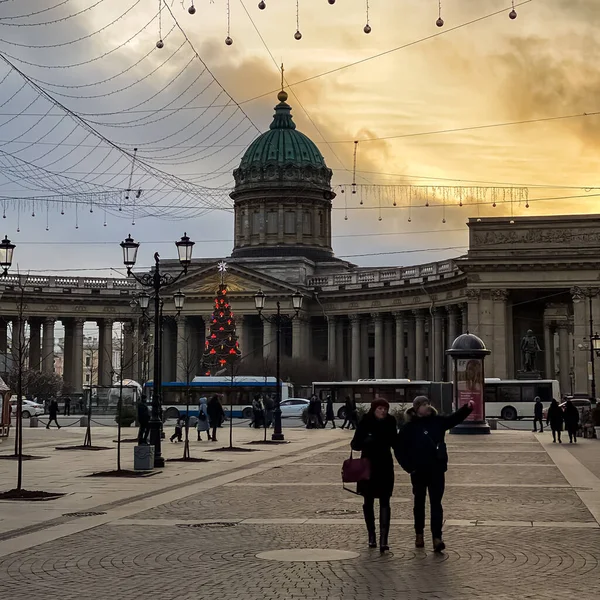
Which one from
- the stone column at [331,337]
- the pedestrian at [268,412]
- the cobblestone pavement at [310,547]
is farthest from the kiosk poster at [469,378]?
the stone column at [331,337]

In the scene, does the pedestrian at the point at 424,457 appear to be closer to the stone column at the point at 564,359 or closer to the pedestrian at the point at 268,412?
the pedestrian at the point at 268,412

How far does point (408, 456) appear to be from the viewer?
15250 millimetres

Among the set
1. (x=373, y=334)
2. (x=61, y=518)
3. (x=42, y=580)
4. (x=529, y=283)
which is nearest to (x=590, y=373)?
(x=529, y=283)

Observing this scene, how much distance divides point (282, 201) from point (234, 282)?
15.3 meters

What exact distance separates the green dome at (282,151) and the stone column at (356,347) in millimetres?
24542

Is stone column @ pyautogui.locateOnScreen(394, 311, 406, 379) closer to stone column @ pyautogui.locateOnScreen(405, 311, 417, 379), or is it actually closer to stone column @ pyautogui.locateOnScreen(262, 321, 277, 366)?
stone column @ pyautogui.locateOnScreen(405, 311, 417, 379)

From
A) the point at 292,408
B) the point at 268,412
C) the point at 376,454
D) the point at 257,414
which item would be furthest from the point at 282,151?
the point at 376,454

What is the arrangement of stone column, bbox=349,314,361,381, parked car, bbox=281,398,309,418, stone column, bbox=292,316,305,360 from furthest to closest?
stone column, bbox=292,316,305,360 < stone column, bbox=349,314,361,381 < parked car, bbox=281,398,309,418

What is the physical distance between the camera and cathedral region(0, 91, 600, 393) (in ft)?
306

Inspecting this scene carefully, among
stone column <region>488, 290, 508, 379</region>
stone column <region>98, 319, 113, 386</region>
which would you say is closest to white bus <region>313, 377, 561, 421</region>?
stone column <region>488, 290, 508, 379</region>

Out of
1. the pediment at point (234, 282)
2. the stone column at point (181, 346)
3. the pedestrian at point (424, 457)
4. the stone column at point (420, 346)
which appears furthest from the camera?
the stone column at point (181, 346)

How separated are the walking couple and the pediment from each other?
106 meters

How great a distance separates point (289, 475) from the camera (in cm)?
2902

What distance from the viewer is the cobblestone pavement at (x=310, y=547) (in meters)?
12.3
